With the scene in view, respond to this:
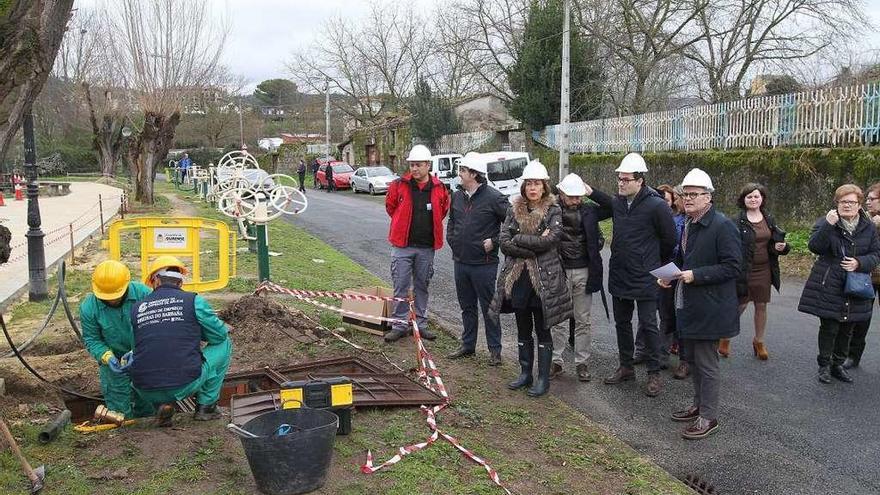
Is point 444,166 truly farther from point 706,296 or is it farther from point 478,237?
point 706,296

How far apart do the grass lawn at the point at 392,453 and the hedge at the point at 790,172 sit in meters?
9.83

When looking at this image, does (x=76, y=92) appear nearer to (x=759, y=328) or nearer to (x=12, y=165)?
(x=12, y=165)

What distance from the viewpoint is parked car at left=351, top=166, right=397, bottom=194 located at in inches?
1283

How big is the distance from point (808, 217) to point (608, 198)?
31.5ft

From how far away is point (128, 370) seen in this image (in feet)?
15.9

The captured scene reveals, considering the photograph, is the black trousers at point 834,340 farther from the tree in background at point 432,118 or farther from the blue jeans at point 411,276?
the tree in background at point 432,118

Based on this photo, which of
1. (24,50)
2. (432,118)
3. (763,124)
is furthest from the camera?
(432,118)

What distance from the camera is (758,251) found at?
22.3ft

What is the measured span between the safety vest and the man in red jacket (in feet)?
9.00

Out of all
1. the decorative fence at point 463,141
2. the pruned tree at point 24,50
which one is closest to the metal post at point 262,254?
the pruned tree at point 24,50

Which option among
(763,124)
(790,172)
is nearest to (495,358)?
(790,172)

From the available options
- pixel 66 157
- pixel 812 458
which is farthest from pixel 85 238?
pixel 66 157

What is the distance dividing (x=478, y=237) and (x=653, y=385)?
1.98 m

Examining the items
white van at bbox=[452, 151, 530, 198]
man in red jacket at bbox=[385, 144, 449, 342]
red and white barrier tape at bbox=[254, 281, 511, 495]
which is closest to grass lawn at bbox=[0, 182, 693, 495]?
red and white barrier tape at bbox=[254, 281, 511, 495]
